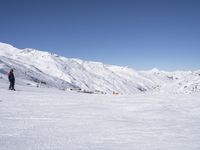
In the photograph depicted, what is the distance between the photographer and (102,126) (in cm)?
1521

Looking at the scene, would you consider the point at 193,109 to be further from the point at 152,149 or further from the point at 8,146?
the point at 8,146

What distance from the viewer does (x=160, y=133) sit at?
45.9 ft

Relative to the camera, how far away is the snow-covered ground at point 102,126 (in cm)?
1127

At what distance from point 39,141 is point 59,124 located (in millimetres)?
4013

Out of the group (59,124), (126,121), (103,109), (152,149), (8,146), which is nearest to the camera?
(8,146)

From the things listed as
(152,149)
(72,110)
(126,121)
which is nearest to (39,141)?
(152,149)

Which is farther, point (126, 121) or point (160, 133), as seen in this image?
point (126, 121)

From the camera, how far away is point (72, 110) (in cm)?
2067

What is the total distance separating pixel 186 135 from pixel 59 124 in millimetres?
5943

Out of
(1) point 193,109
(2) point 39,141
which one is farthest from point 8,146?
(1) point 193,109

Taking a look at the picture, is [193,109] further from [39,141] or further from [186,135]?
[39,141]

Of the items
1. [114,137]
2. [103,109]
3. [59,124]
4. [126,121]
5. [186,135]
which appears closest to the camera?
[114,137]

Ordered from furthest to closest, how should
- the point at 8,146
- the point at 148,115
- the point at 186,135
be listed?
the point at 148,115, the point at 186,135, the point at 8,146

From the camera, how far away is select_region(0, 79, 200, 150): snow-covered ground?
1127 cm
